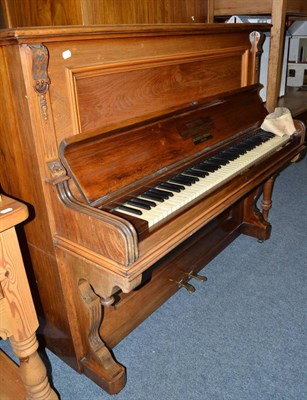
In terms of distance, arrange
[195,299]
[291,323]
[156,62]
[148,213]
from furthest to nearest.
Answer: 1. [195,299]
2. [291,323]
3. [156,62]
4. [148,213]

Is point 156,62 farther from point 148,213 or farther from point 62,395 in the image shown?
point 62,395

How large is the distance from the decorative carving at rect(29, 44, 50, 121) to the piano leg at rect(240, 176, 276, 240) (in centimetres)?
175

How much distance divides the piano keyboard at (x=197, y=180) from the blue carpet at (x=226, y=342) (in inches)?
31.6

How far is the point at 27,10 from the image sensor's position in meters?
1.44

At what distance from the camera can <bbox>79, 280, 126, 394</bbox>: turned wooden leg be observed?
1.55m

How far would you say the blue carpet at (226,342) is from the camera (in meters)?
1.61

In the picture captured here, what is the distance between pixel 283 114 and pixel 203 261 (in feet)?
3.24

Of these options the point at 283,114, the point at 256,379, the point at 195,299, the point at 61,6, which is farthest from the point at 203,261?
the point at 61,6

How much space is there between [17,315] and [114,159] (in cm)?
62

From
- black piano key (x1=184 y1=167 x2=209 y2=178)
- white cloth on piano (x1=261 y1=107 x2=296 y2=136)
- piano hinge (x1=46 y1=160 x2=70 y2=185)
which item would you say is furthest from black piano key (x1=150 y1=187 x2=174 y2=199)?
white cloth on piano (x1=261 y1=107 x2=296 y2=136)

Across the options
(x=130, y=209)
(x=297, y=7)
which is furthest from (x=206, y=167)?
(x=297, y=7)

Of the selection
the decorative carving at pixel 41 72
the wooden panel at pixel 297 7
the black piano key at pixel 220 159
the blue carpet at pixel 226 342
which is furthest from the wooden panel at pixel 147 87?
the blue carpet at pixel 226 342

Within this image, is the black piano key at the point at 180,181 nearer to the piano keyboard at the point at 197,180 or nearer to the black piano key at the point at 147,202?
the piano keyboard at the point at 197,180

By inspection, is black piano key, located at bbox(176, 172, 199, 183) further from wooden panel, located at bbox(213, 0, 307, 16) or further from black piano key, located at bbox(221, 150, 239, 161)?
wooden panel, located at bbox(213, 0, 307, 16)
